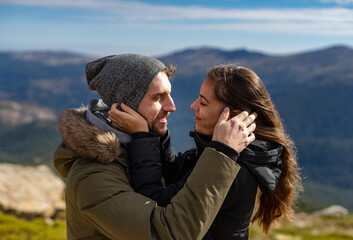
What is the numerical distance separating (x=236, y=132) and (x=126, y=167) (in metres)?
1.18

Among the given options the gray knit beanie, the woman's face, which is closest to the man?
the gray knit beanie

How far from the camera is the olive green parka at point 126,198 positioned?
3.09 meters

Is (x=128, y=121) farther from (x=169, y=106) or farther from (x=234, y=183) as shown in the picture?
(x=234, y=183)

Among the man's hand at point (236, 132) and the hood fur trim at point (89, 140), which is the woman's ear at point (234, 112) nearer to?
the man's hand at point (236, 132)

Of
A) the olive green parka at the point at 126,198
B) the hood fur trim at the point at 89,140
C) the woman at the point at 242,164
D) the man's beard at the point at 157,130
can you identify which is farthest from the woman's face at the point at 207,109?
the hood fur trim at the point at 89,140

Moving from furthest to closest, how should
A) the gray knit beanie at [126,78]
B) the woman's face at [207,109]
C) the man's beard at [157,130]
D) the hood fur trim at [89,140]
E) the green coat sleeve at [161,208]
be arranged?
the man's beard at [157,130] < the gray knit beanie at [126,78] < the woman's face at [207,109] < the hood fur trim at [89,140] < the green coat sleeve at [161,208]

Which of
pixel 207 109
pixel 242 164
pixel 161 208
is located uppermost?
pixel 207 109

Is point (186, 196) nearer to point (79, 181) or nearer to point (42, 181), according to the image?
point (79, 181)

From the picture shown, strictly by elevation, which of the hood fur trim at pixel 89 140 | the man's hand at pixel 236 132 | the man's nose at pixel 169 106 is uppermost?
the man's hand at pixel 236 132

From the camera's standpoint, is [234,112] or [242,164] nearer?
[242,164]

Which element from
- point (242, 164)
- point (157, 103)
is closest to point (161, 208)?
point (242, 164)

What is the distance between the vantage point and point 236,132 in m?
3.40

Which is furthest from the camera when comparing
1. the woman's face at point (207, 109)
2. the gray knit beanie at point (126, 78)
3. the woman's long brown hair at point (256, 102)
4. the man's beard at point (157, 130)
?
the man's beard at point (157, 130)

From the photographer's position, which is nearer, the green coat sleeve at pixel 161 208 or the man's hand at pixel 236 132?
the green coat sleeve at pixel 161 208
